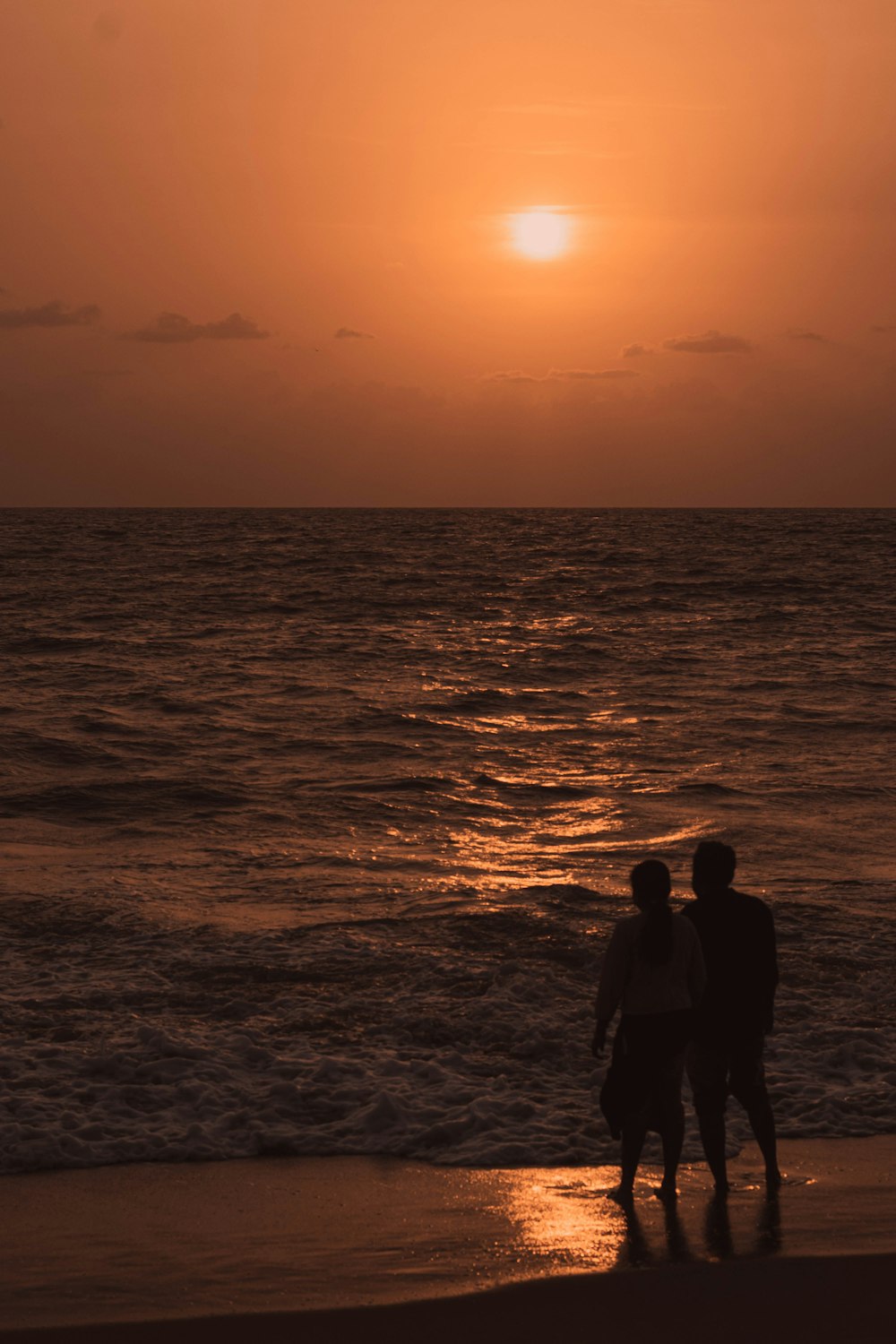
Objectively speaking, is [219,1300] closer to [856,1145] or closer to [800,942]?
[856,1145]

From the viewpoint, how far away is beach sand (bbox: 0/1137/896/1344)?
15.9 ft

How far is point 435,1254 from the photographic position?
5.44m

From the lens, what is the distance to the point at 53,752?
18609 millimetres

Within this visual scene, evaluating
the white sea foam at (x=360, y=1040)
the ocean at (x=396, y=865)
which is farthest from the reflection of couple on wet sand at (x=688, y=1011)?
the ocean at (x=396, y=865)

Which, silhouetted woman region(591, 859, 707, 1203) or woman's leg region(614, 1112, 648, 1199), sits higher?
silhouetted woman region(591, 859, 707, 1203)

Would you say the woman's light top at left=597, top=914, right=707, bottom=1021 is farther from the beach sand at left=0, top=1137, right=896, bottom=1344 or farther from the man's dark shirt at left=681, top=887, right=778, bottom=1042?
the beach sand at left=0, top=1137, right=896, bottom=1344

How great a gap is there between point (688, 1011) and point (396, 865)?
24.0ft

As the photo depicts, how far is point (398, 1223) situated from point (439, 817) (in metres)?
9.46

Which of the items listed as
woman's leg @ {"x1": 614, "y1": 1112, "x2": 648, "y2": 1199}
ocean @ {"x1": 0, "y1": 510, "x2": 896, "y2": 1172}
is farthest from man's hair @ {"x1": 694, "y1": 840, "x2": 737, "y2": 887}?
ocean @ {"x1": 0, "y1": 510, "x2": 896, "y2": 1172}

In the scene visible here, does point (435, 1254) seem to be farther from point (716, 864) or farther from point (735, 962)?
point (716, 864)

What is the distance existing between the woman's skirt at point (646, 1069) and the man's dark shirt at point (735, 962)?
0.17 metres

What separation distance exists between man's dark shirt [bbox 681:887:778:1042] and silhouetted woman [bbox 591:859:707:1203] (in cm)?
15

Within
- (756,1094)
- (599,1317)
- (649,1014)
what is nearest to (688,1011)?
(649,1014)

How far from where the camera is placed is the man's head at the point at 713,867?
5.97 metres
